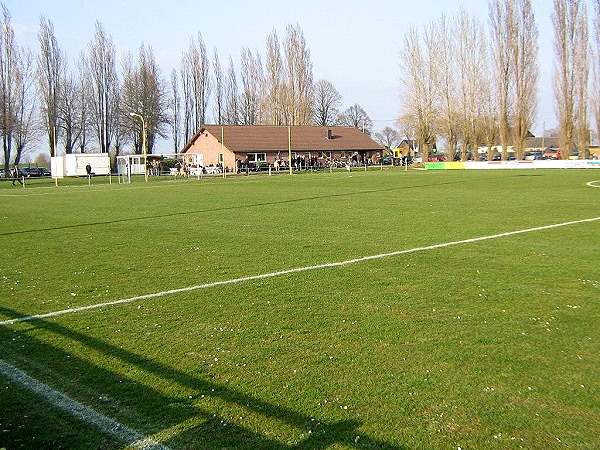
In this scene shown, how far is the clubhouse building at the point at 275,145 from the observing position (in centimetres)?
7194

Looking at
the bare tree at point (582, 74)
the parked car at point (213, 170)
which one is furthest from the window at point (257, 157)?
the bare tree at point (582, 74)

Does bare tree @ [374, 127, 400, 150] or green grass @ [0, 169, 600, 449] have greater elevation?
bare tree @ [374, 127, 400, 150]

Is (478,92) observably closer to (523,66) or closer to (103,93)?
(523,66)

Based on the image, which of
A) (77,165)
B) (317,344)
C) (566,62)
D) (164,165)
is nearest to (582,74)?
(566,62)

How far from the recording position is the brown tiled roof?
73125 millimetres

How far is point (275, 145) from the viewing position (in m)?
74.8

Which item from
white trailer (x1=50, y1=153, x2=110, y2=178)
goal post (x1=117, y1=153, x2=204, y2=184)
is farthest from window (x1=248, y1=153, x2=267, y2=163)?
white trailer (x1=50, y1=153, x2=110, y2=178)

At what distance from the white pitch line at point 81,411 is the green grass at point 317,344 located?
8 centimetres

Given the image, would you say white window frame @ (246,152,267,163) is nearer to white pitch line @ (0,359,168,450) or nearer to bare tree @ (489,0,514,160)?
bare tree @ (489,0,514,160)

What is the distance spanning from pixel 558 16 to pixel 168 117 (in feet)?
189

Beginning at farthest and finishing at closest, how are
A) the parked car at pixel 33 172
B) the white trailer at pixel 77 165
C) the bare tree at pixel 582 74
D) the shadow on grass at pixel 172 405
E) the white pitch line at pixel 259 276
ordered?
1. the parked car at pixel 33 172
2. the white trailer at pixel 77 165
3. the bare tree at pixel 582 74
4. the white pitch line at pixel 259 276
5. the shadow on grass at pixel 172 405

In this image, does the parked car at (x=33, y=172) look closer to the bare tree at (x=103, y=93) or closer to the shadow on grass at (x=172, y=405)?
the bare tree at (x=103, y=93)

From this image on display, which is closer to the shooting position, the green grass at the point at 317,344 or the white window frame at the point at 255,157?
the green grass at the point at 317,344

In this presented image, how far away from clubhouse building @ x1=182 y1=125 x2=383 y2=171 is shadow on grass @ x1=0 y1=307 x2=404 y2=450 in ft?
204
